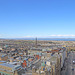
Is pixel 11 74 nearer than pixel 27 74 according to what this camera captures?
No

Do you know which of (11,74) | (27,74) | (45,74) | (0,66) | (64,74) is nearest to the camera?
(45,74)

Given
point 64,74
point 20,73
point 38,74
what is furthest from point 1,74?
point 64,74

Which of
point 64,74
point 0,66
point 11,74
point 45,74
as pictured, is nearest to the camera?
point 45,74

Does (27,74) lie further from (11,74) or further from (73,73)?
(73,73)

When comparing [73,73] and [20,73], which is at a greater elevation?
[20,73]

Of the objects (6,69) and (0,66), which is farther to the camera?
(0,66)

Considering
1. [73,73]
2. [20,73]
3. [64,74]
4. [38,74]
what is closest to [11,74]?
[20,73]

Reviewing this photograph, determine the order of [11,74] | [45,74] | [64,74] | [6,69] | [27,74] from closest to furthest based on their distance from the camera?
[45,74], [27,74], [11,74], [6,69], [64,74]

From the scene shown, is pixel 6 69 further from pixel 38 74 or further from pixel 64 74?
pixel 64 74

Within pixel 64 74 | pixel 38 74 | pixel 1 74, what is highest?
pixel 38 74
